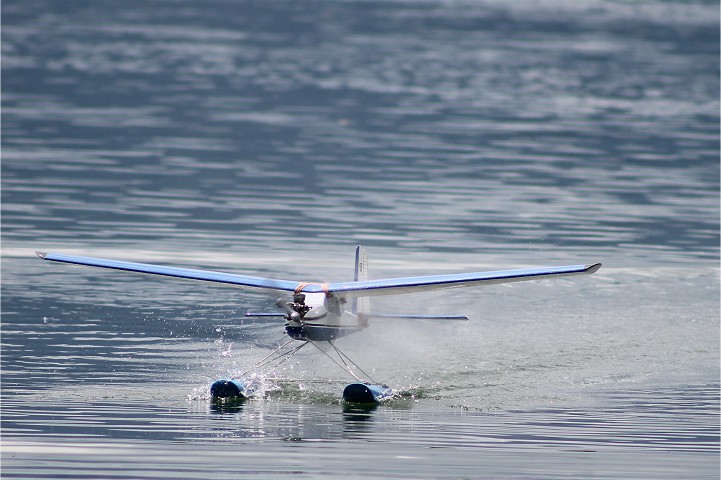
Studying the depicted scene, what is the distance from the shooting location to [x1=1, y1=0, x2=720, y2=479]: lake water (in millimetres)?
14219

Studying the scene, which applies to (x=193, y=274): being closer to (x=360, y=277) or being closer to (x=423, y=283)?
(x=360, y=277)

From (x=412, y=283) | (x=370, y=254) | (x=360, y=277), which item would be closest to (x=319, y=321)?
(x=412, y=283)

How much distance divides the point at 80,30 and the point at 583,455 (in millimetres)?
68685

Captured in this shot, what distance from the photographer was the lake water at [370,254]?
560 inches

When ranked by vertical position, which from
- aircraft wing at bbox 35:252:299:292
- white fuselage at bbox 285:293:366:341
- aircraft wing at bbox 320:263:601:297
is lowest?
white fuselage at bbox 285:293:366:341

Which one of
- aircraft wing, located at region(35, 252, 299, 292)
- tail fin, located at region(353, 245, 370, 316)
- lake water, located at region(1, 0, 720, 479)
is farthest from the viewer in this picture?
tail fin, located at region(353, 245, 370, 316)

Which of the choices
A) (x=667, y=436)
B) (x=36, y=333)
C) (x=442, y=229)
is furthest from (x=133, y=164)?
(x=667, y=436)

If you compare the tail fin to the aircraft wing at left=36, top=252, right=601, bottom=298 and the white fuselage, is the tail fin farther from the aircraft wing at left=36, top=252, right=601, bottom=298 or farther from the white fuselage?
the aircraft wing at left=36, top=252, right=601, bottom=298

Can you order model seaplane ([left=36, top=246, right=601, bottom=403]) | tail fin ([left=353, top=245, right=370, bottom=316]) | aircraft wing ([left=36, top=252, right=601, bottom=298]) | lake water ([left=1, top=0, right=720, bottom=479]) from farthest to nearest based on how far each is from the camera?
tail fin ([left=353, top=245, right=370, bottom=316]) → model seaplane ([left=36, top=246, right=601, bottom=403]) → aircraft wing ([left=36, top=252, right=601, bottom=298]) → lake water ([left=1, top=0, right=720, bottom=479])

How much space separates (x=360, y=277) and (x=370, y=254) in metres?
7.35

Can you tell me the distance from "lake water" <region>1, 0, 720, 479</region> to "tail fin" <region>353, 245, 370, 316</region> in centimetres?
101

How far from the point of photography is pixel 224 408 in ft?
52.2

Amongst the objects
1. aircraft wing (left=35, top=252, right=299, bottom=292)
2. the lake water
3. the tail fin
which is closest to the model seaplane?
aircraft wing (left=35, top=252, right=299, bottom=292)

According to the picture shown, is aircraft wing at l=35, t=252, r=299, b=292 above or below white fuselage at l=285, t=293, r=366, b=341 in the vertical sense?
above
